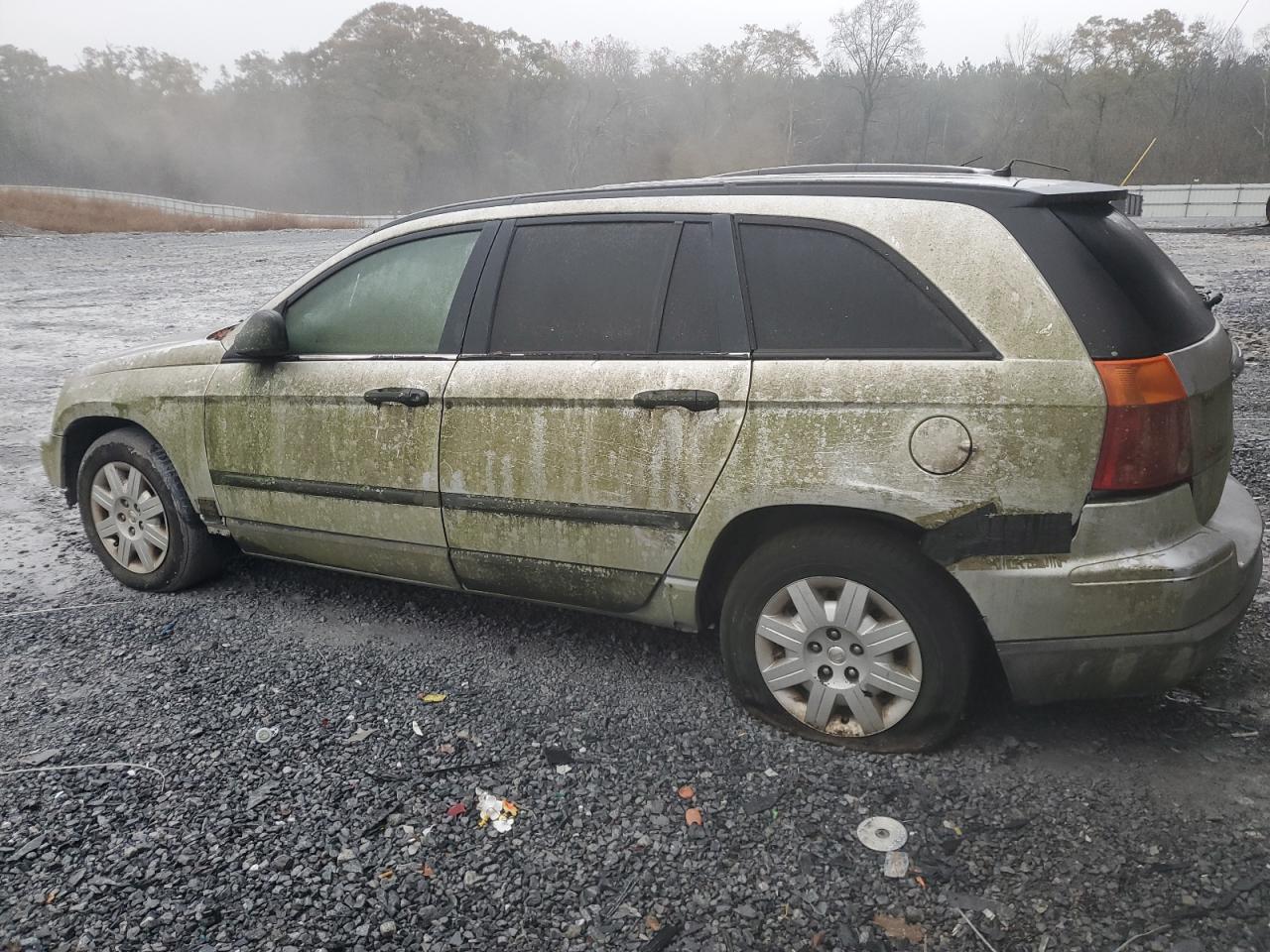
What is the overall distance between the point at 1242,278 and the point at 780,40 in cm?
8741

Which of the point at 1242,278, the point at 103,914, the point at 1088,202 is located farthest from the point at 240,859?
the point at 1242,278

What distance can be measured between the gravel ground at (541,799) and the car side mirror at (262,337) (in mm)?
1167

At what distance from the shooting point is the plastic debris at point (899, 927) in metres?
2.37

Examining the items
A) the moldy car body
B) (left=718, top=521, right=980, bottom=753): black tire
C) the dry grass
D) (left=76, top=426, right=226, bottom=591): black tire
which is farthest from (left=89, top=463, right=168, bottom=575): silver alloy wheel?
the dry grass

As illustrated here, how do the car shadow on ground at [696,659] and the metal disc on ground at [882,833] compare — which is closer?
the metal disc on ground at [882,833]

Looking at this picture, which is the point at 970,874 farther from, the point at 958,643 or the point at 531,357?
the point at 531,357

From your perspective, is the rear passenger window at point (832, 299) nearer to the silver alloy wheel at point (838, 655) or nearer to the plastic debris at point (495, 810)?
the silver alloy wheel at point (838, 655)

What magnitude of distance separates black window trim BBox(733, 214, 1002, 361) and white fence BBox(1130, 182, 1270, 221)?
3952cm

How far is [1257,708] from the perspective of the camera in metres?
3.25

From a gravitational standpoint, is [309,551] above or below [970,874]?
above

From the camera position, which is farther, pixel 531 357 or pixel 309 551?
pixel 309 551

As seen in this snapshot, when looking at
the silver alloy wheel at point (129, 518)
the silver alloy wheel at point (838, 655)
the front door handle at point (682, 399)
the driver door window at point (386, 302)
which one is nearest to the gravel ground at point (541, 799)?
the silver alloy wheel at point (838, 655)

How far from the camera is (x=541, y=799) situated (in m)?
2.95

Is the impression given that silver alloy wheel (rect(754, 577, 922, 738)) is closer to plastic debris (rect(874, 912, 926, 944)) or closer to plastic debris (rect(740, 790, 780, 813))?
plastic debris (rect(740, 790, 780, 813))
